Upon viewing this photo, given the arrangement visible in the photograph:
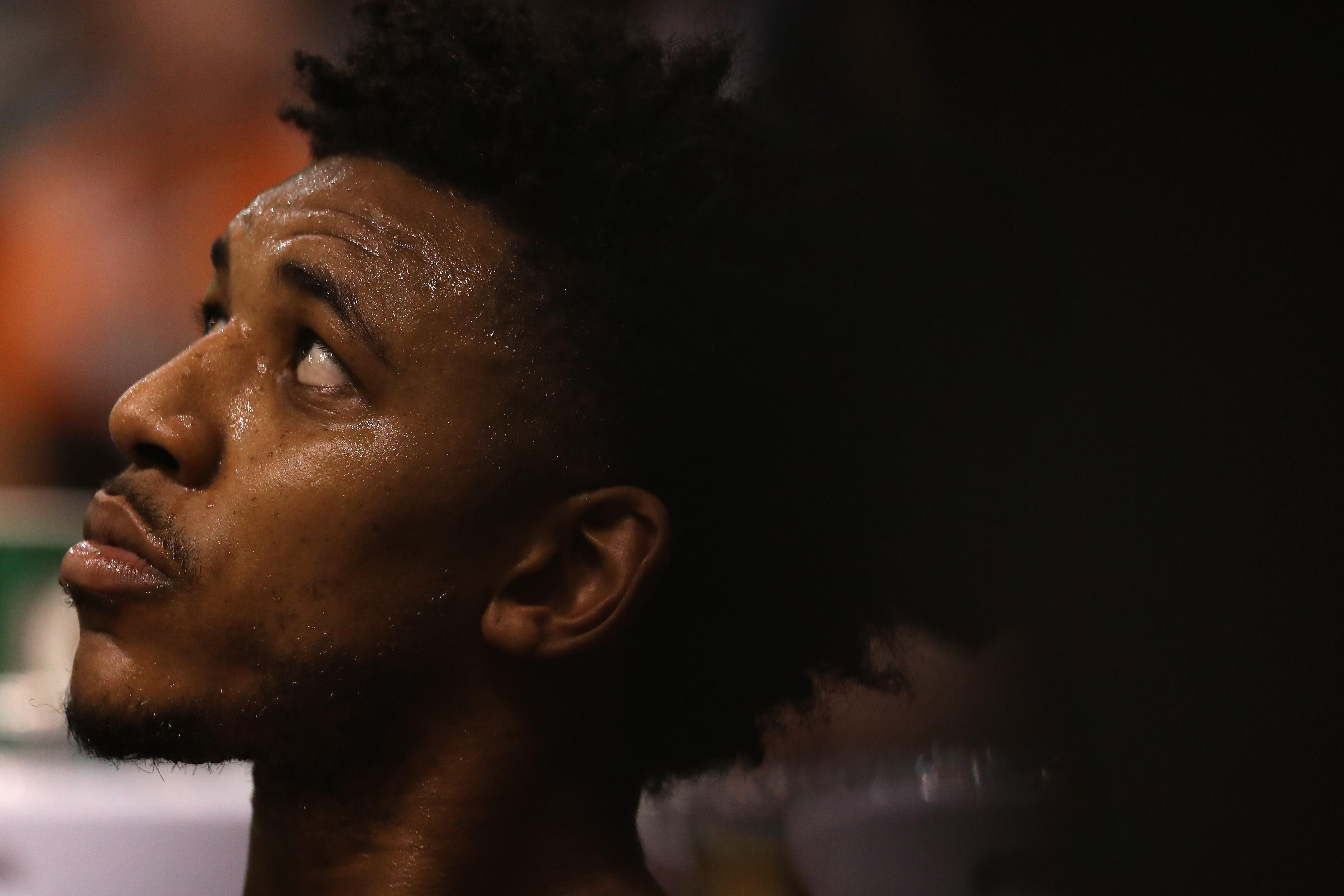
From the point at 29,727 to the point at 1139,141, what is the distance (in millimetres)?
2481

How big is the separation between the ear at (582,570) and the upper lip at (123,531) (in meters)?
0.33

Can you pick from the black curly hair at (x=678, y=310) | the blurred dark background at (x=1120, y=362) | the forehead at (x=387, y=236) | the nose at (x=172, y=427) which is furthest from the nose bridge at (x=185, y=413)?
the blurred dark background at (x=1120, y=362)

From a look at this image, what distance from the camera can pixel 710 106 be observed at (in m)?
1.43

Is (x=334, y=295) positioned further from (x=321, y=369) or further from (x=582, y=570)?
(x=582, y=570)

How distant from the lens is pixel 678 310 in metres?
1.36

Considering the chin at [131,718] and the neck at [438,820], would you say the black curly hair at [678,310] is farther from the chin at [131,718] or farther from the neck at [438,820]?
the chin at [131,718]

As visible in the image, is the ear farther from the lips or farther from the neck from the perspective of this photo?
the lips

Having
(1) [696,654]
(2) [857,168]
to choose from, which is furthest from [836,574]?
(2) [857,168]

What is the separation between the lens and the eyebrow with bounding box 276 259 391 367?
127 centimetres

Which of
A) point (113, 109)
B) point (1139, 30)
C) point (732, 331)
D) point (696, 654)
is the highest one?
point (113, 109)

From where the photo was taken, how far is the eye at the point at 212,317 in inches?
56.6

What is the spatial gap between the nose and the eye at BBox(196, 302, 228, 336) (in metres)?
0.10

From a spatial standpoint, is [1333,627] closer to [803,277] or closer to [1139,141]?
[1139,141]

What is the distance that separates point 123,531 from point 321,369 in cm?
26
